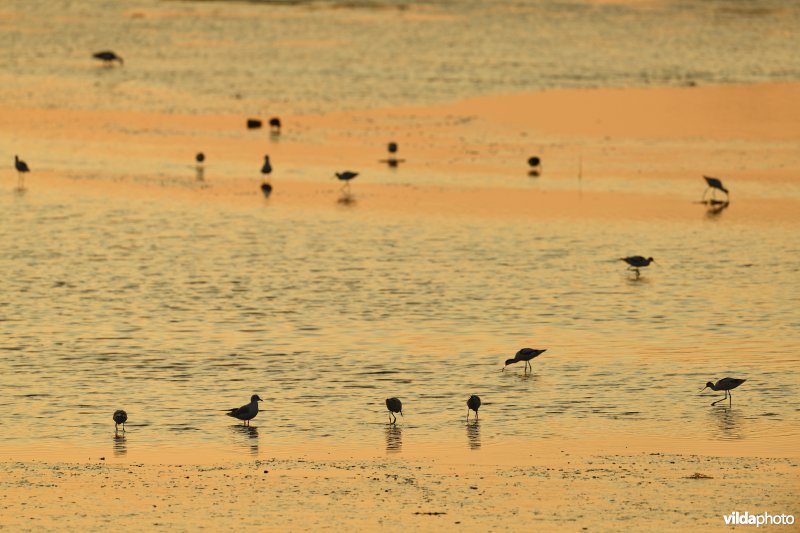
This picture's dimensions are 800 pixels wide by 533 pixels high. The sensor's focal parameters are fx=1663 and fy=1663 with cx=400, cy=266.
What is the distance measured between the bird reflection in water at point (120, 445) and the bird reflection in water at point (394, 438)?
11.9ft

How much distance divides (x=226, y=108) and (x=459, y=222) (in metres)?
24.7

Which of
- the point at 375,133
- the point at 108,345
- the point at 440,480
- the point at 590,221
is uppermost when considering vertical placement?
the point at 375,133

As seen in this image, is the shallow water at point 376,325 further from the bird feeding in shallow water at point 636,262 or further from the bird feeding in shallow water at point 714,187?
the bird feeding in shallow water at point 714,187

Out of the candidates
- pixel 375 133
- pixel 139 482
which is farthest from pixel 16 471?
pixel 375 133

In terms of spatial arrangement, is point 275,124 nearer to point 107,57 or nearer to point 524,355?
point 107,57

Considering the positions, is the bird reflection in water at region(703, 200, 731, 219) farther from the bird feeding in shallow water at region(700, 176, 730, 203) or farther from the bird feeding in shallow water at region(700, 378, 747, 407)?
the bird feeding in shallow water at region(700, 378, 747, 407)

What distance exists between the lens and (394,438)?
2366 cm

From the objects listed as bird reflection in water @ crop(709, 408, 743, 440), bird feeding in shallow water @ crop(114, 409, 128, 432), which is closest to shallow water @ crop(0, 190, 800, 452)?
bird reflection in water @ crop(709, 408, 743, 440)

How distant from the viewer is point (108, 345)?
99.0 feet

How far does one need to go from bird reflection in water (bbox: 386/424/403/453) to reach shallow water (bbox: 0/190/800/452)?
0.08m

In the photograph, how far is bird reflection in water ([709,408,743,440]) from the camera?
23.9m

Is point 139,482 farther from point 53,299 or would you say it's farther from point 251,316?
point 53,299

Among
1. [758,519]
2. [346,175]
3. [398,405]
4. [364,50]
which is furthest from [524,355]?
[364,50]

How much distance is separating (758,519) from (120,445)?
9021mm
